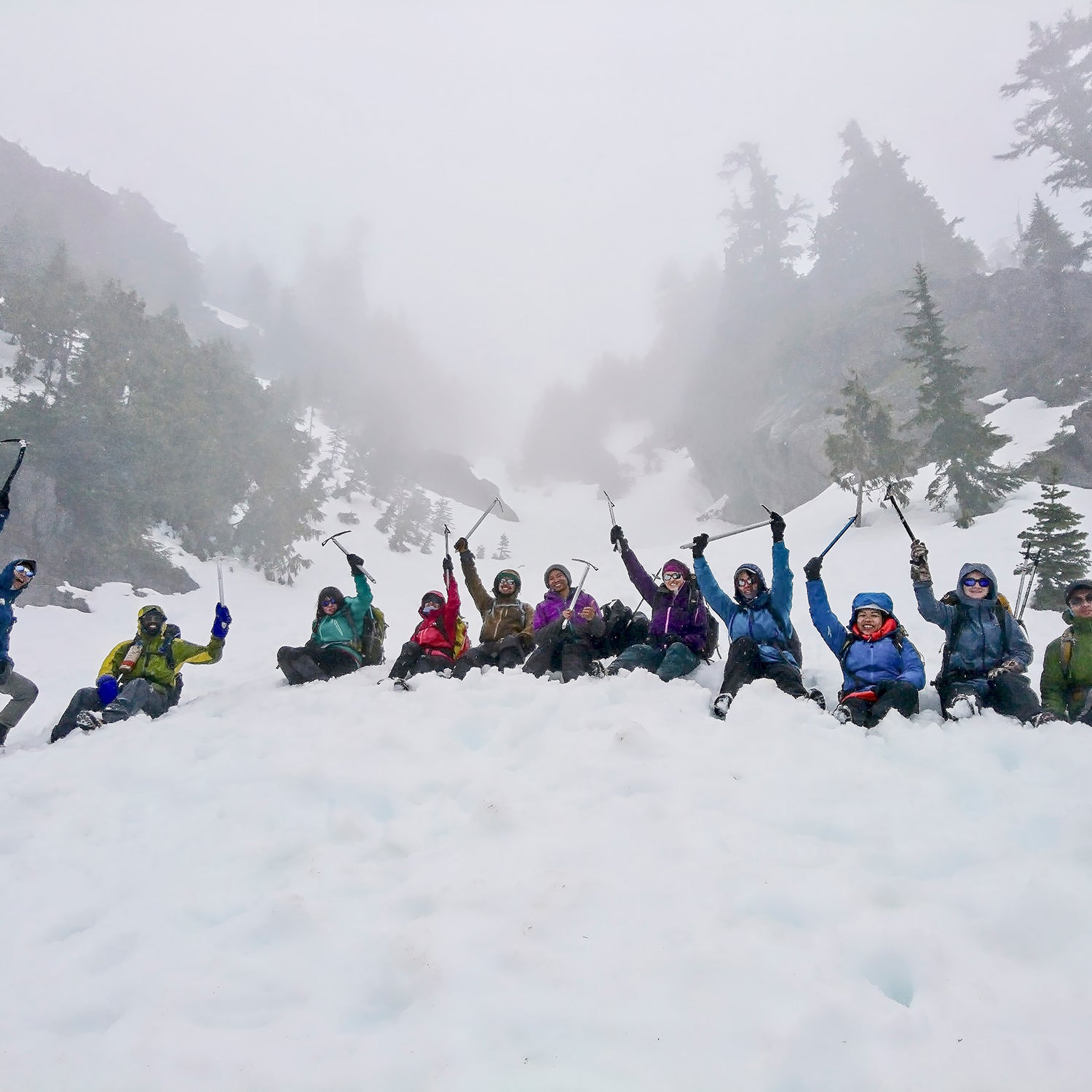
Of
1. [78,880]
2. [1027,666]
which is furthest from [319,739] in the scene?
[1027,666]

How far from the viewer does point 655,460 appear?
7719 cm

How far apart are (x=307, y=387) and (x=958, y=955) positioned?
70752mm

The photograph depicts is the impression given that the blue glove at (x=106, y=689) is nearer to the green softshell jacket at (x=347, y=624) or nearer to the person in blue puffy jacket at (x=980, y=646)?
the green softshell jacket at (x=347, y=624)

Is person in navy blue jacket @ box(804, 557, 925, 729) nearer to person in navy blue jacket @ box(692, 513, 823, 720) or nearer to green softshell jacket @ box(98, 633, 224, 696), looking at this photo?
person in navy blue jacket @ box(692, 513, 823, 720)

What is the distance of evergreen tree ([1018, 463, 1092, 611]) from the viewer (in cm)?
1410

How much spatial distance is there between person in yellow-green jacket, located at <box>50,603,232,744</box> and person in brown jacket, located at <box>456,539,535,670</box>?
118 inches

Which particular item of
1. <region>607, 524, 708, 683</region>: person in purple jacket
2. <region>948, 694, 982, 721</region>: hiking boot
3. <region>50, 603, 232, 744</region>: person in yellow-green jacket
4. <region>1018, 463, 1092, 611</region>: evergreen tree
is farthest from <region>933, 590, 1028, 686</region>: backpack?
<region>1018, 463, 1092, 611</region>: evergreen tree

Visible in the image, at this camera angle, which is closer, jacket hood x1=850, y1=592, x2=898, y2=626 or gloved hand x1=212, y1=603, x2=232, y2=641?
jacket hood x1=850, y1=592, x2=898, y2=626

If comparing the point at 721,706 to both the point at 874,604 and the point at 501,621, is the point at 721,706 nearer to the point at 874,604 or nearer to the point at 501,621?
the point at 874,604

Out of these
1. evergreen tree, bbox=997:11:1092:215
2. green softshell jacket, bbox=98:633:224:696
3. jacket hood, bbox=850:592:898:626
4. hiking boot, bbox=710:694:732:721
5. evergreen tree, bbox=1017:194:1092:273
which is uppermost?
evergreen tree, bbox=997:11:1092:215

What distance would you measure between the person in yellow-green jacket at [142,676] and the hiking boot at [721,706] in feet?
18.2

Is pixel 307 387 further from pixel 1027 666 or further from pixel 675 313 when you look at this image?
pixel 1027 666

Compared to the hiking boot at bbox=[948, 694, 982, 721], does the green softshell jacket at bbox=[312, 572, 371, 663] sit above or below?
above

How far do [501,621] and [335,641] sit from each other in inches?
87.5
